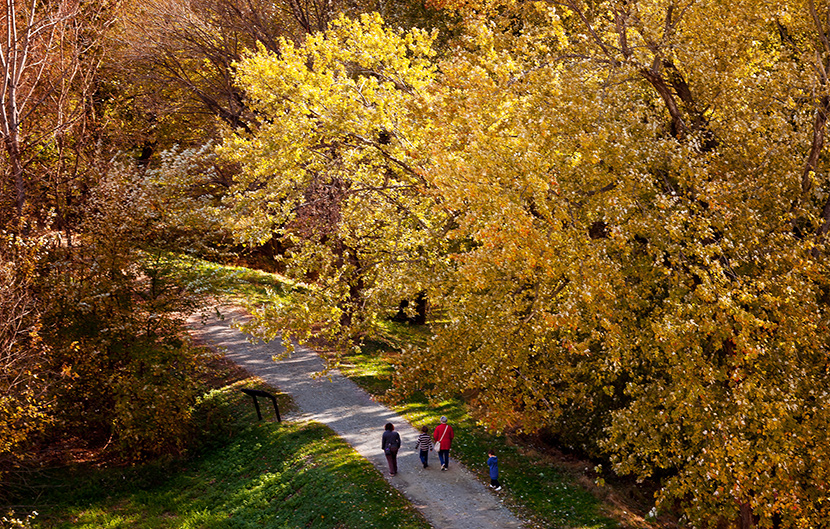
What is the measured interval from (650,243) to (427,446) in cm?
706

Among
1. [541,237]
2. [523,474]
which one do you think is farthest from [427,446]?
[541,237]

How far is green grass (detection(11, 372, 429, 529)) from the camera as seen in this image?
13.8 meters

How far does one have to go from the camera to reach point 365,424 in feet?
59.0

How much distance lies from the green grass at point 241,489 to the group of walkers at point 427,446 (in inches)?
25.9

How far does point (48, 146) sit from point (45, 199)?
13.2ft

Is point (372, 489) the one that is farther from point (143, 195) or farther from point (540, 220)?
point (143, 195)

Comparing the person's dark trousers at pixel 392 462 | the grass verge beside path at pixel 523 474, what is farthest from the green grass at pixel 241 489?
the grass verge beside path at pixel 523 474

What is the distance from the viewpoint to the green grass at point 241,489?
45.3 feet

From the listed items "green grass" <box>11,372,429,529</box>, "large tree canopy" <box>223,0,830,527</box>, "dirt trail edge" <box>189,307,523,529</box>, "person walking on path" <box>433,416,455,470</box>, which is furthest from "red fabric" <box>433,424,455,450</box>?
"green grass" <box>11,372,429,529</box>

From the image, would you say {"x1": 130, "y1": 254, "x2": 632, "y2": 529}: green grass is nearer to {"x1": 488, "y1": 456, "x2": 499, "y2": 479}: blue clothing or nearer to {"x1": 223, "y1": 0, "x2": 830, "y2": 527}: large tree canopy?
{"x1": 488, "y1": 456, "x2": 499, "y2": 479}: blue clothing

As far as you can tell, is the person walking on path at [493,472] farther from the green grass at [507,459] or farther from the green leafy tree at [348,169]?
the green leafy tree at [348,169]

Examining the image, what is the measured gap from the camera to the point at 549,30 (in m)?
15.0

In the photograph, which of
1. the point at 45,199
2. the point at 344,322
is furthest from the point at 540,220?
the point at 45,199

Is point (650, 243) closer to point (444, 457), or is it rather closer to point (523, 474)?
point (523, 474)
